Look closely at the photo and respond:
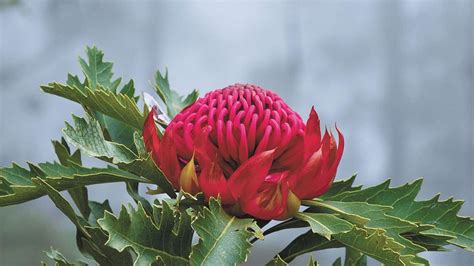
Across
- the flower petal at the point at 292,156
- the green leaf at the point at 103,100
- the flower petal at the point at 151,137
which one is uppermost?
the green leaf at the point at 103,100

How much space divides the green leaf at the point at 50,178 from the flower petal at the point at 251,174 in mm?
148

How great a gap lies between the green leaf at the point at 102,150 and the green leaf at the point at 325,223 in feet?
0.52

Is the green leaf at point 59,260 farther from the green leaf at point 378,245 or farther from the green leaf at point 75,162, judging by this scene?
the green leaf at point 378,245

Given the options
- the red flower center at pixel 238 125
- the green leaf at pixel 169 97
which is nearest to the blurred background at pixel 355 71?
the green leaf at pixel 169 97

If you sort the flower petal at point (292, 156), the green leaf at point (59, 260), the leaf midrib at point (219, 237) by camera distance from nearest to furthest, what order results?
the leaf midrib at point (219, 237) < the flower petal at point (292, 156) < the green leaf at point (59, 260)

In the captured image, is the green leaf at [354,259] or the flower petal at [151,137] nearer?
the flower petal at [151,137]

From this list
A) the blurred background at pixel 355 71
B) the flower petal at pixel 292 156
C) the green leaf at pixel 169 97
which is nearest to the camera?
the flower petal at pixel 292 156

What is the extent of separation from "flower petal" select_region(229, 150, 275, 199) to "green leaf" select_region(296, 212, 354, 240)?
2.8 inches

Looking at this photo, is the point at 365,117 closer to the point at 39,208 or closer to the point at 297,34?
the point at 297,34

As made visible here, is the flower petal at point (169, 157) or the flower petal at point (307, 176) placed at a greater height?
the flower petal at point (169, 157)

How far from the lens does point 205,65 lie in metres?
3.61

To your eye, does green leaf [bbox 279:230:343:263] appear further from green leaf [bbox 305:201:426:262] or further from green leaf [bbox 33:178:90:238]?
green leaf [bbox 33:178:90:238]

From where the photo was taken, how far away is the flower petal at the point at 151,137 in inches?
32.9

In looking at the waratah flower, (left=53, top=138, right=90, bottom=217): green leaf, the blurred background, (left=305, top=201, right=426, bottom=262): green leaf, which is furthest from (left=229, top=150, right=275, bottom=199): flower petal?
the blurred background
